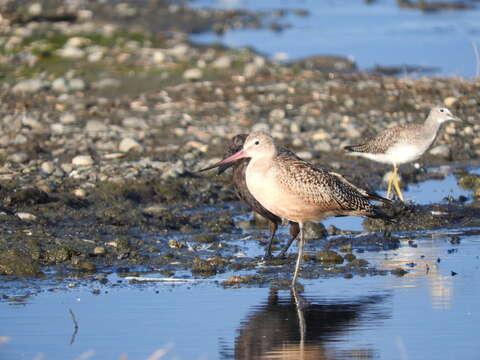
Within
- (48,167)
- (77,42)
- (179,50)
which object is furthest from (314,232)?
(77,42)

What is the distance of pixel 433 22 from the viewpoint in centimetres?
2716

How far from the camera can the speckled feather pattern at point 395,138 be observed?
11969 millimetres

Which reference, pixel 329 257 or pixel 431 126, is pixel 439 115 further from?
pixel 329 257

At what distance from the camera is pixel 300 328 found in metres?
7.43

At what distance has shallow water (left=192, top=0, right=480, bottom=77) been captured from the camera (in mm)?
21109

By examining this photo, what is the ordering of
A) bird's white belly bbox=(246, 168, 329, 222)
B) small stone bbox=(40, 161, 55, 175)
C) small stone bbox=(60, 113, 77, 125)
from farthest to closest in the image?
small stone bbox=(60, 113, 77, 125) → small stone bbox=(40, 161, 55, 175) → bird's white belly bbox=(246, 168, 329, 222)

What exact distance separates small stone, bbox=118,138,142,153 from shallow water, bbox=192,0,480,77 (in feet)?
23.3

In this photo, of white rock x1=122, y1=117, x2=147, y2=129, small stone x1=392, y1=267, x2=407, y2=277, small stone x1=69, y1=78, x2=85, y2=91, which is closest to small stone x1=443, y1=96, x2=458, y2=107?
white rock x1=122, y1=117, x2=147, y2=129

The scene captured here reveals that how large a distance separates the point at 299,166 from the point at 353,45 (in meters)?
14.5

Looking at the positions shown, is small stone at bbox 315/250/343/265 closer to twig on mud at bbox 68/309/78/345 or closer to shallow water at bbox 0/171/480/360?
shallow water at bbox 0/171/480/360

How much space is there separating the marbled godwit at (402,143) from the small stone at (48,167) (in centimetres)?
354

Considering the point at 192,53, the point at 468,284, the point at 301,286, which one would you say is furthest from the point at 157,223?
the point at 192,53

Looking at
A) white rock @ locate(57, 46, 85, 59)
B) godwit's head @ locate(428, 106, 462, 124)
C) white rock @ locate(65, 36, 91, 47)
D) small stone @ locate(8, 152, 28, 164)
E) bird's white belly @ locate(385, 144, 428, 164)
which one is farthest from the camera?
white rock @ locate(65, 36, 91, 47)

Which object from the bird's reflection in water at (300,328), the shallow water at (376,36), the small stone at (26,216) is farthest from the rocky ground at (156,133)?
the shallow water at (376,36)
